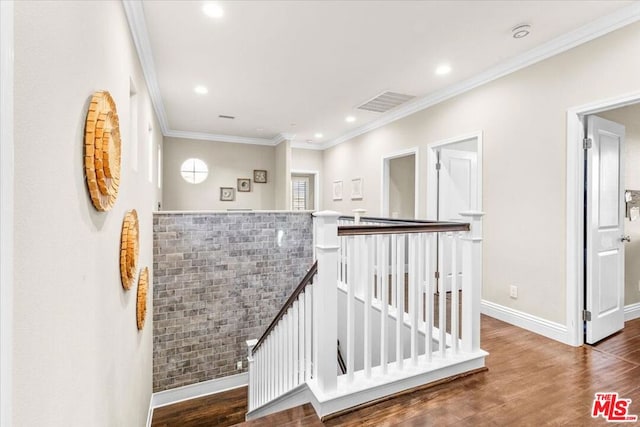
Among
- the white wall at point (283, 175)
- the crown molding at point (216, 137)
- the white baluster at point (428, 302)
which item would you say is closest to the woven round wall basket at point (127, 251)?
the white baluster at point (428, 302)

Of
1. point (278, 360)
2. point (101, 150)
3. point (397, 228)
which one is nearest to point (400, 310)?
point (397, 228)

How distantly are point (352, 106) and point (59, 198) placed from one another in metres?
4.35

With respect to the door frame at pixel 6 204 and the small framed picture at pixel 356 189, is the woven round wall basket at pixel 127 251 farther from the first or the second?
the small framed picture at pixel 356 189

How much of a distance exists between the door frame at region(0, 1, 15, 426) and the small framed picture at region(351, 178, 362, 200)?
556cm

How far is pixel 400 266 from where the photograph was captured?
2352 mm

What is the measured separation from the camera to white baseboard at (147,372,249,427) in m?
3.82

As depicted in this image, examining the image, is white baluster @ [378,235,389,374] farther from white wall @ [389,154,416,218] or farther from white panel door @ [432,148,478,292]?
white wall @ [389,154,416,218]

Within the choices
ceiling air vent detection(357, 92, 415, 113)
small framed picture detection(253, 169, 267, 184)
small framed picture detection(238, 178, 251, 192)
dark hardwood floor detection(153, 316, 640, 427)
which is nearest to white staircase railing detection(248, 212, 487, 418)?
dark hardwood floor detection(153, 316, 640, 427)

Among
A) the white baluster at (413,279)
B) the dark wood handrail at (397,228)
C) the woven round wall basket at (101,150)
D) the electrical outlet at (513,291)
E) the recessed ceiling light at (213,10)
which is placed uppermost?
the recessed ceiling light at (213,10)

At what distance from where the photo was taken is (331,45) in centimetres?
305

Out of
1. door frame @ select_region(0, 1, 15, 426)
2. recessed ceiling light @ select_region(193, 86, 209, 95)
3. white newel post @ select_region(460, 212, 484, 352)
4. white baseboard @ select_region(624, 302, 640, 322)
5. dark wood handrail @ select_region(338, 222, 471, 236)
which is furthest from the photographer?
recessed ceiling light @ select_region(193, 86, 209, 95)

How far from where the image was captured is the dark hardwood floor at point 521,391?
1776 mm

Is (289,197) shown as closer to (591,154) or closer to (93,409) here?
(591,154)

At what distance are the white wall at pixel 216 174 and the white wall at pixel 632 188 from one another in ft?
19.2
